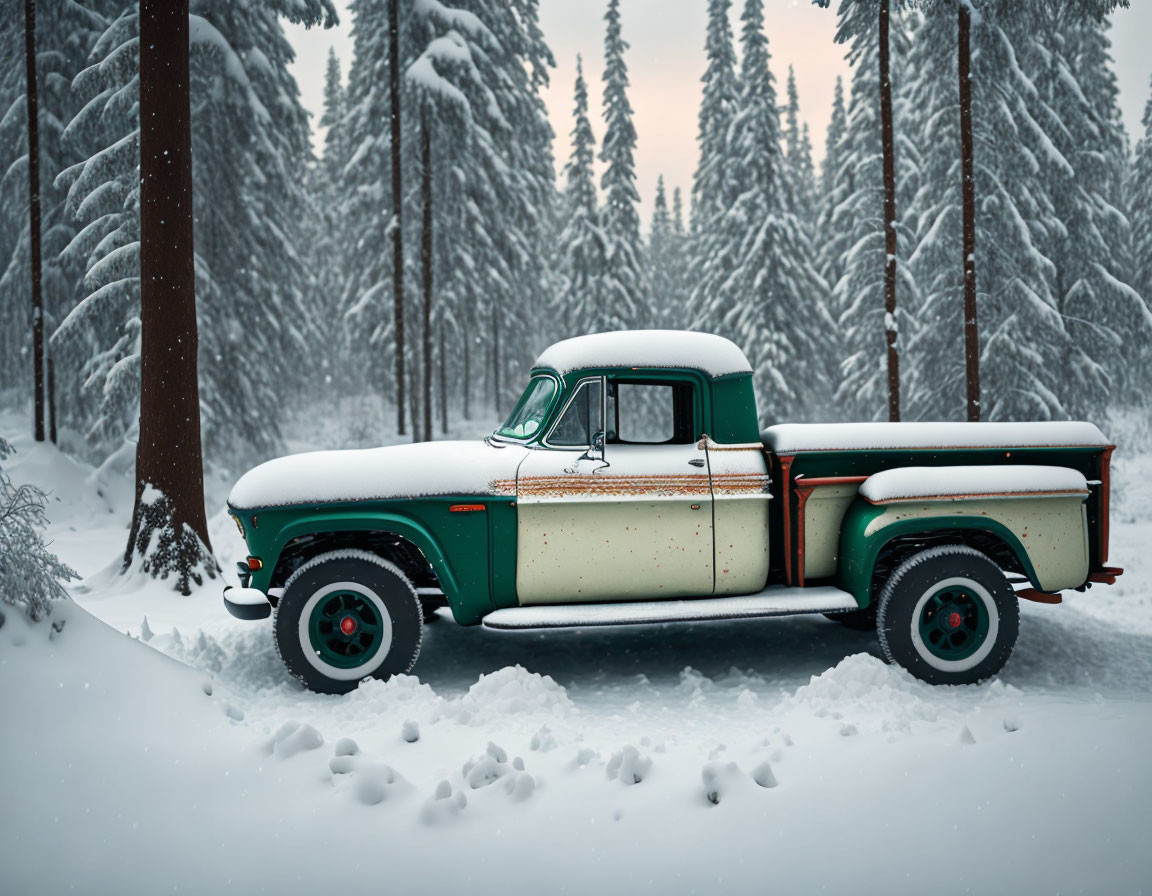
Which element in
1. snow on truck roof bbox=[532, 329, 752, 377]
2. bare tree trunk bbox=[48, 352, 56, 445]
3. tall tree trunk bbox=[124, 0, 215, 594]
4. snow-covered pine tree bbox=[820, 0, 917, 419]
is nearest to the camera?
snow on truck roof bbox=[532, 329, 752, 377]

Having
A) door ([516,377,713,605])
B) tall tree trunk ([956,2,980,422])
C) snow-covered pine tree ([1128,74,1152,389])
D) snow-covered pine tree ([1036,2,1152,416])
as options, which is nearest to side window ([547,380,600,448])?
door ([516,377,713,605])

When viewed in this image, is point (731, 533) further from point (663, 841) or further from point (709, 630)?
point (663, 841)

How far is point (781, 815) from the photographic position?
3.36m

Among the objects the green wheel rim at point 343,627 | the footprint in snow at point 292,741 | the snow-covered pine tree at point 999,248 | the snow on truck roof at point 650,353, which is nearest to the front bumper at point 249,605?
the green wheel rim at point 343,627

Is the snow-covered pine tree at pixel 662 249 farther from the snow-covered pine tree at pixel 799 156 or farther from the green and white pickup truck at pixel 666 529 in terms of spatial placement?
the green and white pickup truck at pixel 666 529

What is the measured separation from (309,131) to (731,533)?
54.1 feet

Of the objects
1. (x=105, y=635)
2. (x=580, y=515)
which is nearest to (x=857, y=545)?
(x=580, y=515)

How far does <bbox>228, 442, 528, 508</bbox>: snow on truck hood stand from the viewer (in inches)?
198

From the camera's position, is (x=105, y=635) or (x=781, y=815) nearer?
(x=781, y=815)

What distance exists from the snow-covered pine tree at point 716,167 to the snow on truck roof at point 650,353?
64.2 feet

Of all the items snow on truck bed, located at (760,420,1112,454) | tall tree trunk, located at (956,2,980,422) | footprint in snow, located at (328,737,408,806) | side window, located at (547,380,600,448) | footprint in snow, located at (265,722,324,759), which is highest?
tall tree trunk, located at (956,2,980,422)

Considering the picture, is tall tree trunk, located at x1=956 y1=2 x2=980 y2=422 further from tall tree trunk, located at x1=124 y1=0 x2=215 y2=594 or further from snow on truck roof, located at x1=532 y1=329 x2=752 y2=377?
tall tree trunk, located at x1=124 y1=0 x2=215 y2=594

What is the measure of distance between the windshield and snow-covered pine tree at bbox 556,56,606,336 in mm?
23390

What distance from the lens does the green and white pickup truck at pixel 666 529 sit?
16.6ft
